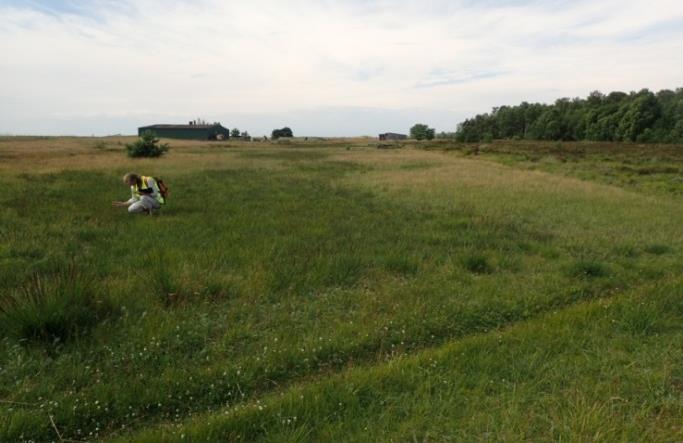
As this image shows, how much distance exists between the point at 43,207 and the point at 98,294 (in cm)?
924

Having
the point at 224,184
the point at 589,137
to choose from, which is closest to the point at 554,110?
the point at 589,137

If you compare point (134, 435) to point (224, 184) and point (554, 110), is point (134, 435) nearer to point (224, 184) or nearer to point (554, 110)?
point (224, 184)

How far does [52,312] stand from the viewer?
4.74 meters

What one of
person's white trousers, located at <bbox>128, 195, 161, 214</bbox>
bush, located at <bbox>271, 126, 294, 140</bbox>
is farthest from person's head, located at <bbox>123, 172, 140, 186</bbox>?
bush, located at <bbox>271, 126, 294, 140</bbox>

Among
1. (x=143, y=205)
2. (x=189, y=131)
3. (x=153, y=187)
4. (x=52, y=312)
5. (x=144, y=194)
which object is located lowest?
(x=52, y=312)

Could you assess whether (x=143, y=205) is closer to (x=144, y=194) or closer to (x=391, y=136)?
(x=144, y=194)

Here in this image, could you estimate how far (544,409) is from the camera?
3596 millimetres

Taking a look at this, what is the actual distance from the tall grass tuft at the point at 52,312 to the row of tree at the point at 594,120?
306ft

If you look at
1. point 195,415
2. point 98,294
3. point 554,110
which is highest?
point 554,110

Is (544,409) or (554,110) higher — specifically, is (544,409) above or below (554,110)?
below

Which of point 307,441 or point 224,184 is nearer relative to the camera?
point 307,441

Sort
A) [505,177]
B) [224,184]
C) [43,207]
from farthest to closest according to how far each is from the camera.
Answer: [505,177] < [224,184] < [43,207]

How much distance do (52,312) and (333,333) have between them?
3.07 metres

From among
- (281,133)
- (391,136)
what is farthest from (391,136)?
(281,133)
